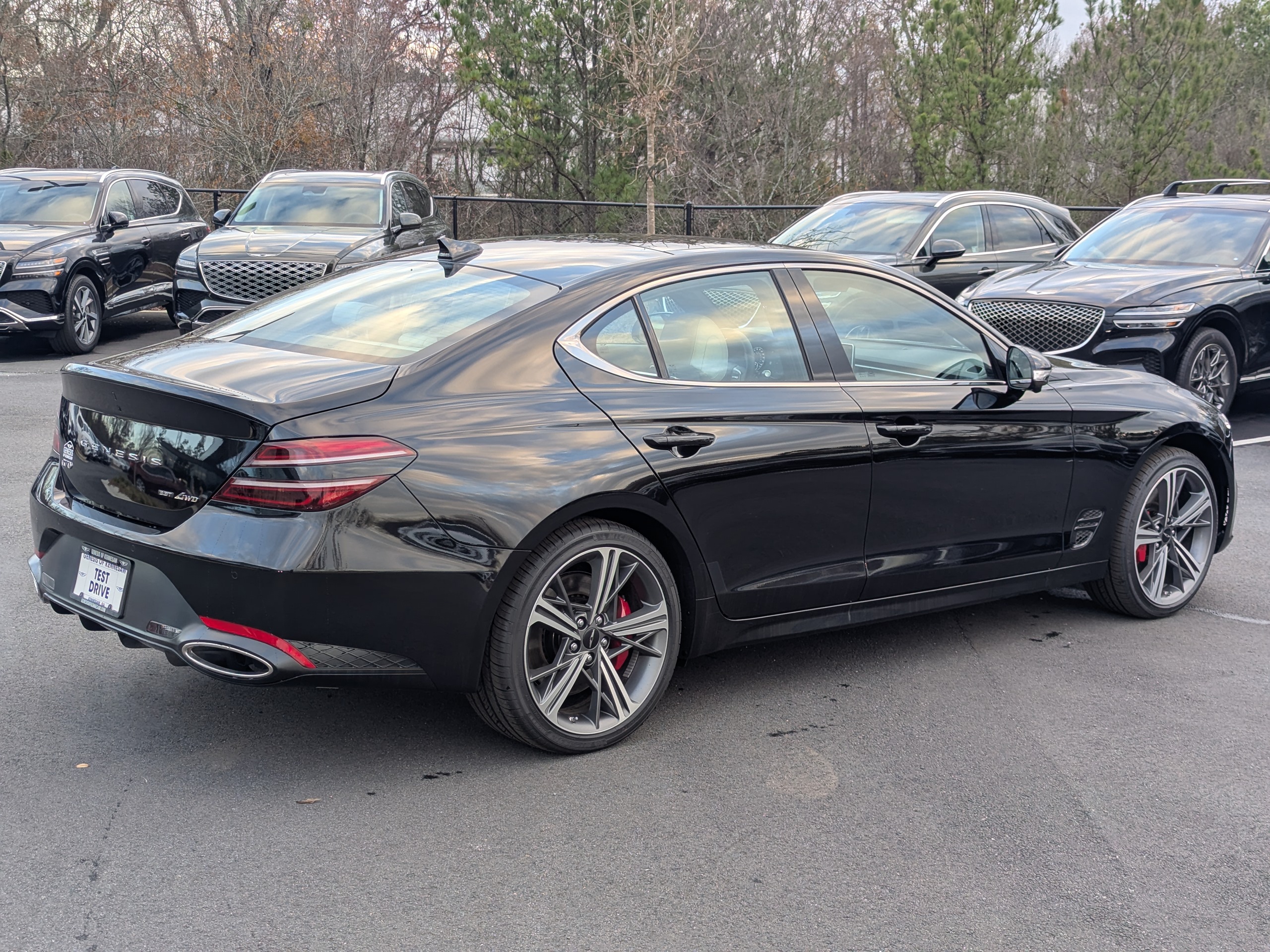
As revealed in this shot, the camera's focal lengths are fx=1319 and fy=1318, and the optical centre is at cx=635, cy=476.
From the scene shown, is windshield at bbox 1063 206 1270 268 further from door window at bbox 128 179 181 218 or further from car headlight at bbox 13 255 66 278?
door window at bbox 128 179 181 218

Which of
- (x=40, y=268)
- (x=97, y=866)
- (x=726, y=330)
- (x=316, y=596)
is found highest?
(x=726, y=330)

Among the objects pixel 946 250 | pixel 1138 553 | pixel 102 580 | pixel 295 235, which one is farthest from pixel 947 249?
pixel 102 580

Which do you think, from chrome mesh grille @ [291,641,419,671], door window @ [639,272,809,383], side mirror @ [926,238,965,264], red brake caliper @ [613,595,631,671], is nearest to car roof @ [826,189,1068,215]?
side mirror @ [926,238,965,264]

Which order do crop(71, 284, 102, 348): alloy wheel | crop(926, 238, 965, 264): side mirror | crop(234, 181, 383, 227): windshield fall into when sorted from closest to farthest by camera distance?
crop(926, 238, 965, 264): side mirror → crop(71, 284, 102, 348): alloy wheel → crop(234, 181, 383, 227): windshield

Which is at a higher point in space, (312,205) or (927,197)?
(927,197)

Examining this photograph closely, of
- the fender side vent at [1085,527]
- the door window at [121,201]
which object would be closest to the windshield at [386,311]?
the fender side vent at [1085,527]

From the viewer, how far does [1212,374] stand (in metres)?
10.3

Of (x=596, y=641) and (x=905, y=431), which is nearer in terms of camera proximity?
(x=596, y=641)

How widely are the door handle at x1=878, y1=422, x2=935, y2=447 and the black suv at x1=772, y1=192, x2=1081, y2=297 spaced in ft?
22.5

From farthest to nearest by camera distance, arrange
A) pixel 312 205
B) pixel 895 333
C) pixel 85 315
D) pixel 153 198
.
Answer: pixel 153 198 < pixel 312 205 < pixel 85 315 < pixel 895 333

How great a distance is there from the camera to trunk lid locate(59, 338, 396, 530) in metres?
3.72

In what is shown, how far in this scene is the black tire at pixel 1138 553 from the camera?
18.7 feet

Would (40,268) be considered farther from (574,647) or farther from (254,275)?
(574,647)

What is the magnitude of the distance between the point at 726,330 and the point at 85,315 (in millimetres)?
10579
